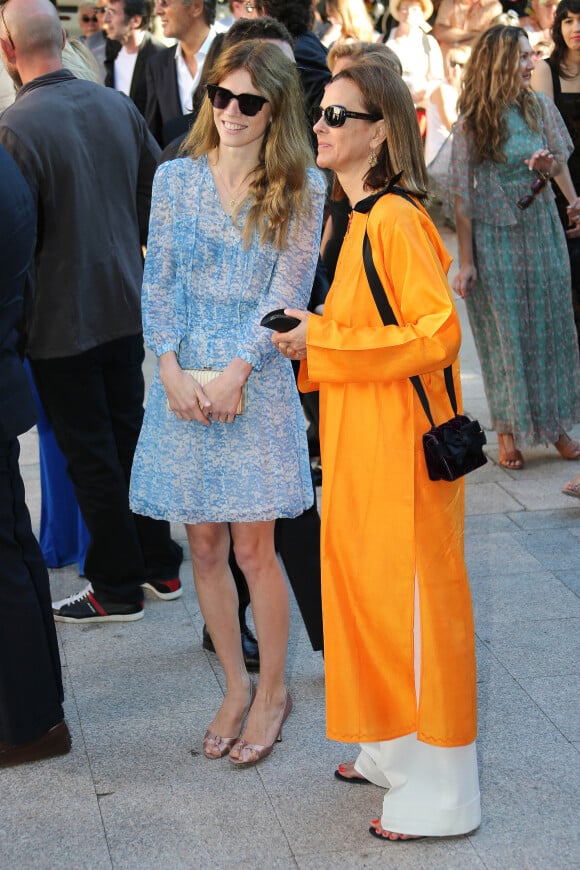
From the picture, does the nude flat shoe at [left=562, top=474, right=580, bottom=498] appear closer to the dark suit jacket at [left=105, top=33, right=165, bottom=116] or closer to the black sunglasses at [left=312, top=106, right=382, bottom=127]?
the black sunglasses at [left=312, top=106, right=382, bottom=127]

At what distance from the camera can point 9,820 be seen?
3.16m

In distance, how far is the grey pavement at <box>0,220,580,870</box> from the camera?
2.99 m

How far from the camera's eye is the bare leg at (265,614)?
135 inches

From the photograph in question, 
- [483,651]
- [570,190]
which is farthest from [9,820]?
[570,190]

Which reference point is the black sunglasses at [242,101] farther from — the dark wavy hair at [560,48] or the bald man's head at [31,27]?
the dark wavy hair at [560,48]

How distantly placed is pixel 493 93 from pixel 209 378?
2.88 meters

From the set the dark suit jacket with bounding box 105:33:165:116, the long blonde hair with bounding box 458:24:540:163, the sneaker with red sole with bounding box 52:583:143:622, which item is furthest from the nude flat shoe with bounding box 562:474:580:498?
the dark suit jacket with bounding box 105:33:165:116

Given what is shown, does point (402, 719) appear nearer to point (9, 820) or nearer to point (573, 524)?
point (9, 820)

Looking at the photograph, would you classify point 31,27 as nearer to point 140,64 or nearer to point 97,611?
point 97,611

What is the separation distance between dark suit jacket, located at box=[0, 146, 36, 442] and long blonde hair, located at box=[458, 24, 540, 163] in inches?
114

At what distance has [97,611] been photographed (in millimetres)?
4426

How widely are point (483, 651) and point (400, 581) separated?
4.36 ft

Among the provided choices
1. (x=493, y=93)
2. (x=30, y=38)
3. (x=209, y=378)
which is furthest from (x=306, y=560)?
(x=493, y=93)

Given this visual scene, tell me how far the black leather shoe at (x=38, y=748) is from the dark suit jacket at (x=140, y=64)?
13.1 ft
